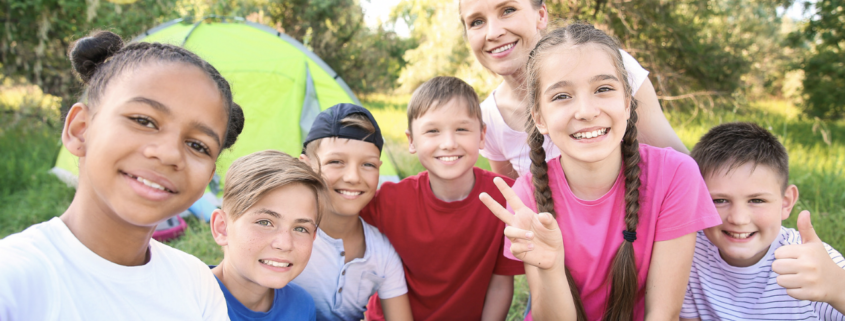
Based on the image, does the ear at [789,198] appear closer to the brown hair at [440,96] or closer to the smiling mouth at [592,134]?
the smiling mouth at [592,134]

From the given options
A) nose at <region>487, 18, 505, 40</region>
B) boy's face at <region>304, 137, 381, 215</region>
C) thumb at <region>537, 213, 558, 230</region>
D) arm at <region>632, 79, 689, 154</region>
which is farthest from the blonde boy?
arm at <region>632, 79, 689, 154</region>

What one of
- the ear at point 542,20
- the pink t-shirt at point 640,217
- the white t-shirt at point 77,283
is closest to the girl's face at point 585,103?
the pink t-shirt at point 640,217

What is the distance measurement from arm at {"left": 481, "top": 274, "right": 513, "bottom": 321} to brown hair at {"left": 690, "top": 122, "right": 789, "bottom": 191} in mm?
872

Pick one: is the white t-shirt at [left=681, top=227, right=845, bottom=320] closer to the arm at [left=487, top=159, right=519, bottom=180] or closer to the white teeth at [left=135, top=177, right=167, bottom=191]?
the arm at [left=487, top=159, right=519, bottom=180]

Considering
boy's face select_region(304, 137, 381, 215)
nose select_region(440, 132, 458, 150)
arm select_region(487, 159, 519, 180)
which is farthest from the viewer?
arm select_region(487, 159, 519, 180)

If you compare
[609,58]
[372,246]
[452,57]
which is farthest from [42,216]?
[452,57]

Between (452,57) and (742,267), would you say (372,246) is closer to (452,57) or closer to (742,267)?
(742,267)

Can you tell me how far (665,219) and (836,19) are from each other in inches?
249

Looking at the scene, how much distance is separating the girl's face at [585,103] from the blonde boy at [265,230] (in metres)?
0.86

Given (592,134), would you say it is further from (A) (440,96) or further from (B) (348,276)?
(B) (348,276)

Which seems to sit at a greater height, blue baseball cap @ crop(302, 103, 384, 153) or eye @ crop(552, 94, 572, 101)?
eye @ crop(552, 94, 572, 101)

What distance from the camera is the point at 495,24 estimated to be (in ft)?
7.75

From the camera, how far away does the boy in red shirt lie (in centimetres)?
210

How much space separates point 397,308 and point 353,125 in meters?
0.78
